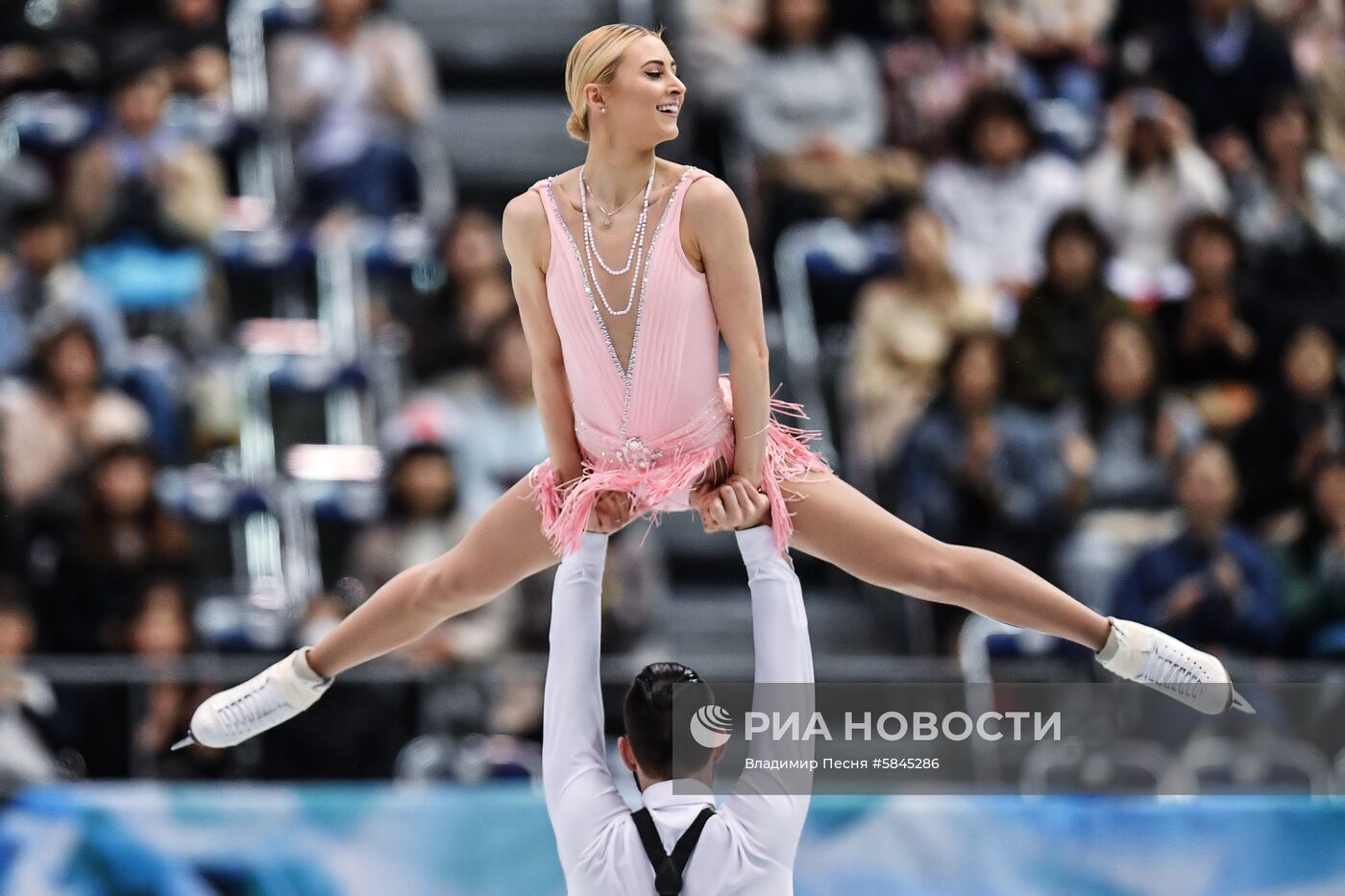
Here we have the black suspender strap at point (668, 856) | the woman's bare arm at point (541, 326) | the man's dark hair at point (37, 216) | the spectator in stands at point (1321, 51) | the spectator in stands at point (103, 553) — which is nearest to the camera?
the black suspender strap at point (668, 856)

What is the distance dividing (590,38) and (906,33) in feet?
16.2

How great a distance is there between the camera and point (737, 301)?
12.4ft

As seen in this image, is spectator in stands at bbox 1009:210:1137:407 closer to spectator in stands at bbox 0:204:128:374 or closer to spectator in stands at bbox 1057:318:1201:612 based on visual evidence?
spectator in stands at bbox 1057:318:1201:612

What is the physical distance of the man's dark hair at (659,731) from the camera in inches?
132

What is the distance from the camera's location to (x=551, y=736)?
3379 mm

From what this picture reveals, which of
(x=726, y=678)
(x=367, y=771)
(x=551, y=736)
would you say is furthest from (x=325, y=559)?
(x=551, y=736)

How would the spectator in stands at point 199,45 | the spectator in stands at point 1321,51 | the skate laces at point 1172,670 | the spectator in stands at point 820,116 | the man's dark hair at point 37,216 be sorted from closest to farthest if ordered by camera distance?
the skate laces at point 1172,670 < the man's dark hair at point 37,216 < the spectator in stands at point 820,116 < the spectator in stands at point 199,45 < the spectator in stands at point 1321,51

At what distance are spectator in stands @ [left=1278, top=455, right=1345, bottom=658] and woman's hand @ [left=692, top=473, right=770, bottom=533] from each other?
10.7ft

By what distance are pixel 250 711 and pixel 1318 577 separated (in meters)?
3.96

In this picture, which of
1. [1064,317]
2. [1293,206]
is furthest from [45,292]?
[1293,206]

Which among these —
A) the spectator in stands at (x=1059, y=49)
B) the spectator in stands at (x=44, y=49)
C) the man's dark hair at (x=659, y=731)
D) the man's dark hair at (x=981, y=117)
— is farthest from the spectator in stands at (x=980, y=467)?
the spectator in stands at (x=44, y=49)

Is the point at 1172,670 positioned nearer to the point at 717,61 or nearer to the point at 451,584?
the point at 451,584

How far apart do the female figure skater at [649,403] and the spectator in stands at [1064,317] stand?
283cm

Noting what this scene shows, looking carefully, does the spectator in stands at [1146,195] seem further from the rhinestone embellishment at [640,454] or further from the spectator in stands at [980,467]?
the rhinestone embellishment at [640,454]
